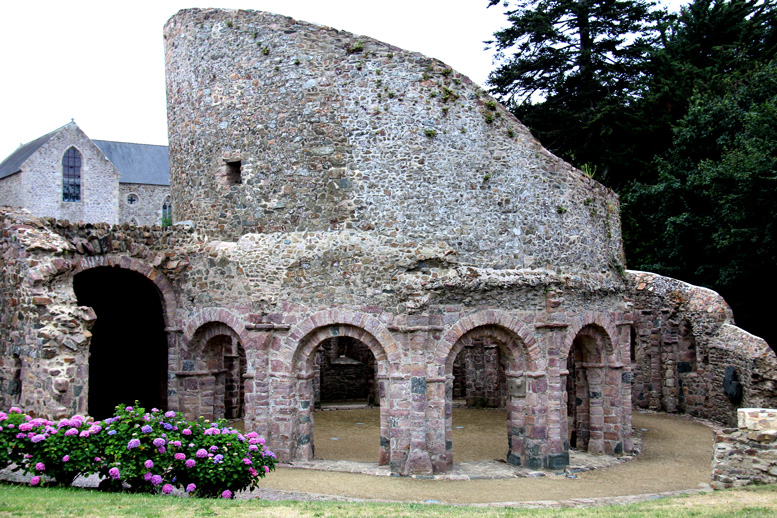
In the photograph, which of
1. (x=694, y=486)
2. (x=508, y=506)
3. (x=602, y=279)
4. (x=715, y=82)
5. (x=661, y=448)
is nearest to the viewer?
(x=508, y=506)

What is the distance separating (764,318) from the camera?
22.5m

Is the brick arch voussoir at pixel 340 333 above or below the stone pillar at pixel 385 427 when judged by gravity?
above

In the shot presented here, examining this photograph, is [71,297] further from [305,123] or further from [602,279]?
[602,279]

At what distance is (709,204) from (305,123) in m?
15.8

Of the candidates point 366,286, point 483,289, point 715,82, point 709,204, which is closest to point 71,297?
point 366,286

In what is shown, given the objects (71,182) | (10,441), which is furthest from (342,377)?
(71,182)

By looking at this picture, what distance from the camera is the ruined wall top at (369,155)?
14312 millimetres

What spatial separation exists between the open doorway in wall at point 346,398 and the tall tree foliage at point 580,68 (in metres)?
12.3

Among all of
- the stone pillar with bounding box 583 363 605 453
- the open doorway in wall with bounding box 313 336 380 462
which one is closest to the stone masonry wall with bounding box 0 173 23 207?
the open doorway in wall with bounding box 313 336 380 462

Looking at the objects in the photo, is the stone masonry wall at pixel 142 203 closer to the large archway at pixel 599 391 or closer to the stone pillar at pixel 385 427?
the stone pillar at pixel 385 427

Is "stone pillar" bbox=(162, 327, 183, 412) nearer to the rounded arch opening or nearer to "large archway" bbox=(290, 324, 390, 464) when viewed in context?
"large archway" bbox=(290, 324, 390, 464)

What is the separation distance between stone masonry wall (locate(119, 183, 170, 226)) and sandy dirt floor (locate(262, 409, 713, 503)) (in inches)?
1361

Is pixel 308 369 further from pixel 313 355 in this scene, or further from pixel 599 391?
pixel 599 391

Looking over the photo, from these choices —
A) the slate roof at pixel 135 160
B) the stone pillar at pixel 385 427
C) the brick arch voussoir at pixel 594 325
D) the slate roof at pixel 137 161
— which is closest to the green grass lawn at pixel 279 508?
the stone pillar at pixel 385 427
